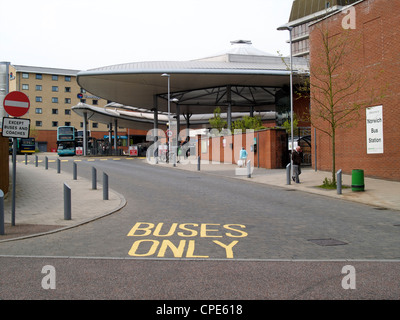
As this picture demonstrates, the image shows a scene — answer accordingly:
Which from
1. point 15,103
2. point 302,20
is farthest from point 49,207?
point 302,20

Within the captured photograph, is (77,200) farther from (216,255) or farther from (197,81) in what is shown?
(197,81)

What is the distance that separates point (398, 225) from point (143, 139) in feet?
311

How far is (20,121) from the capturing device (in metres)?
9.08

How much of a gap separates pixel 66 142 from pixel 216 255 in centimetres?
5140

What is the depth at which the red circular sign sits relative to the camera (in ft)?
28.9

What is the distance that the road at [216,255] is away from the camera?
470 cm

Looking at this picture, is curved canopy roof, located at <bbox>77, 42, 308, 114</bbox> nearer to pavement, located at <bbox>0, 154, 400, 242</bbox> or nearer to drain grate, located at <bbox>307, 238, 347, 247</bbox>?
pavement, located at <bbox>0, 154, 400, 242</bbox>

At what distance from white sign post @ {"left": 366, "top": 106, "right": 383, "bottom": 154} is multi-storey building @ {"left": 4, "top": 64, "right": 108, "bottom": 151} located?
7323 centimetres

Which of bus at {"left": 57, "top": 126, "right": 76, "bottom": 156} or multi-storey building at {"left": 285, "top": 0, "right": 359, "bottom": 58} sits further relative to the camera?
multi-storey building at {"left": 285, "top": 0, "right": 359, "bottom": 58}

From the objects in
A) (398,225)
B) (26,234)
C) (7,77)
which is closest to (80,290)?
(26,234)

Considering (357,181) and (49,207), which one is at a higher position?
(357,181)

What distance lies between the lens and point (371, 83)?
811 inches

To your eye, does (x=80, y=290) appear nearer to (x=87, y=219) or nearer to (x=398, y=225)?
(x=87, y=219)

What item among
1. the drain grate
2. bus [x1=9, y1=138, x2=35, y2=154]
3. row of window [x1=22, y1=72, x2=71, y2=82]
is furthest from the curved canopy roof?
row of window [x1=22, y1=72, x2=71, y2=82]
